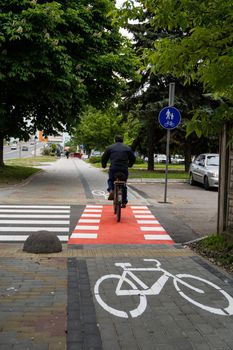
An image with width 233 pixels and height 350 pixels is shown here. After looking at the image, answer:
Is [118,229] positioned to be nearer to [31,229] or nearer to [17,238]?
[31,229]

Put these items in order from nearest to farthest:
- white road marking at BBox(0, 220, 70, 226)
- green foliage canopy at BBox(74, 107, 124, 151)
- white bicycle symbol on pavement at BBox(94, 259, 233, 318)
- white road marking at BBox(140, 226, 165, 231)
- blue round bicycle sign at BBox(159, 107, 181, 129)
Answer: white bicycle symbol on pavement at BBox(94, 259, 233, 318), white road marking at BBox(140, 226, 165, 231), white road marking at BBox(0, 220, 70, 226), blue round bicycle sign at BBox(159, 107, 181, 129), green foliage canopy at BBox(74, 107, 124, 151)

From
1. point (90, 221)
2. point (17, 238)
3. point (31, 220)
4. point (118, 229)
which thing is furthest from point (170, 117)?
point (17, 238)

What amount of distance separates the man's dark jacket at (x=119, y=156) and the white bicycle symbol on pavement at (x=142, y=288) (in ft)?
15.1

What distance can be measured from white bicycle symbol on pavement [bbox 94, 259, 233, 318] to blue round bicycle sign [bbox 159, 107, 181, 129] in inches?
333

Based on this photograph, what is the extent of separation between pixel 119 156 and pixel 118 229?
6.22 ft

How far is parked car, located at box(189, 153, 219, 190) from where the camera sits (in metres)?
20.0

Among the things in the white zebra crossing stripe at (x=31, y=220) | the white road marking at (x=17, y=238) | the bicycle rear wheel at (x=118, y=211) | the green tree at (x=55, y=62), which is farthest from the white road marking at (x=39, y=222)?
the green tree at (x=55, y=62)

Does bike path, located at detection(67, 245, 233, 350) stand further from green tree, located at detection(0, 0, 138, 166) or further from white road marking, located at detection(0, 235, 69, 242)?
green tree, located at detection(0, 0, 138, 166)

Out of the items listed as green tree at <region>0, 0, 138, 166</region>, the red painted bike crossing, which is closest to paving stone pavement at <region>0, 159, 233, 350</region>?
the red painted bike crossing

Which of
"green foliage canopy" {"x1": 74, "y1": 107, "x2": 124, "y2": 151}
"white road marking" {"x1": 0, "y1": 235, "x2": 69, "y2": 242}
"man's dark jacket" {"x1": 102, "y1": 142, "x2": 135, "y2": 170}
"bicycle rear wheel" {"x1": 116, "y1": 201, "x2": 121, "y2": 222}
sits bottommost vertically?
"white road marking" {"x1": 0, "y1": 235, "x2": 69, "y2": 242}

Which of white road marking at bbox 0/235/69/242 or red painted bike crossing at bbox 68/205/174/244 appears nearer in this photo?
white road marking at bbox 0/235/69/242

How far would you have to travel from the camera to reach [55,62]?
18.7 metres

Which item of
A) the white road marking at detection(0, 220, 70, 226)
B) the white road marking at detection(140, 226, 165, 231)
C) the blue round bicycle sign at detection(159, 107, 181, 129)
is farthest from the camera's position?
the blue round bicycle sign at detection(159, 107, 181, 129)

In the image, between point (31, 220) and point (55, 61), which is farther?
point (55, 61)
